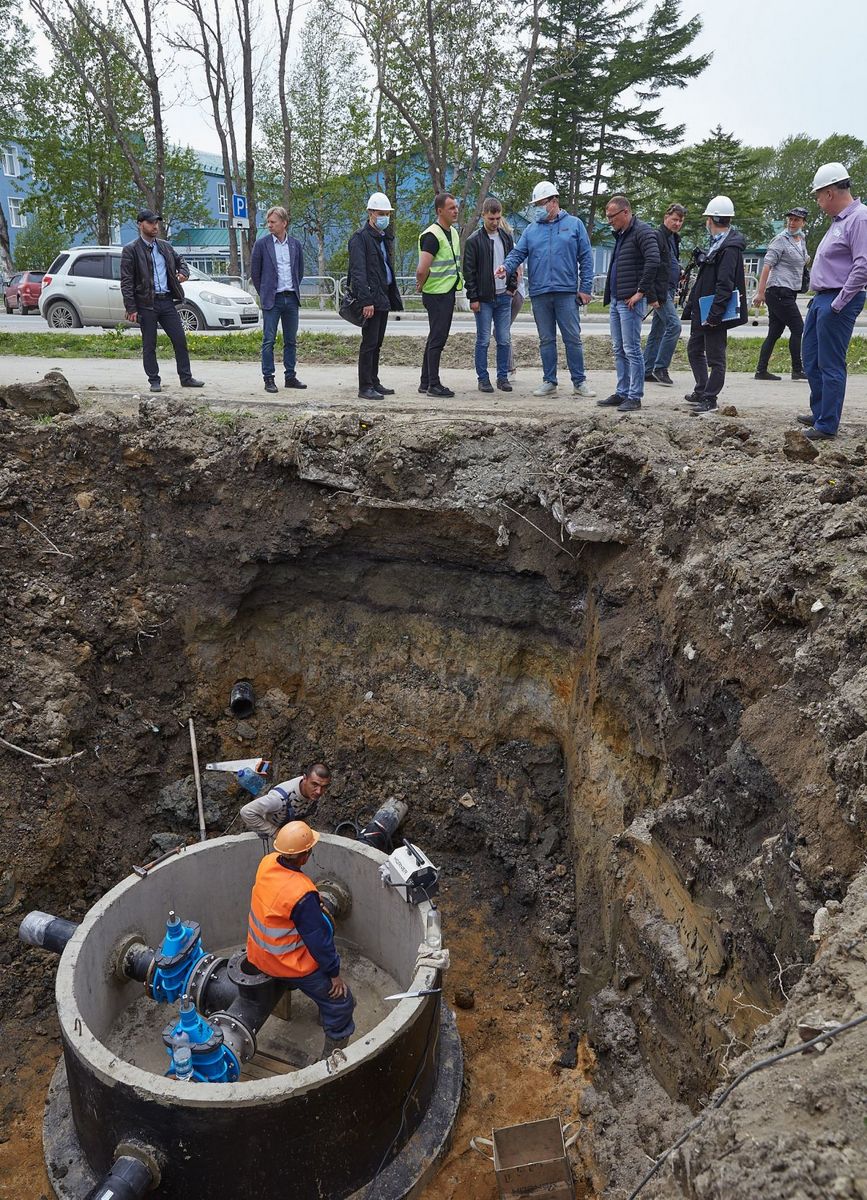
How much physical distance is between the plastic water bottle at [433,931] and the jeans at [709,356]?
5.27m

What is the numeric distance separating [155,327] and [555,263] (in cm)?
410

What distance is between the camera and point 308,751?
7473 mm

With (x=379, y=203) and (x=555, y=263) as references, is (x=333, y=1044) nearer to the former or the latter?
(x=555, y=263)

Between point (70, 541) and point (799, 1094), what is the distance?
21.7 ft

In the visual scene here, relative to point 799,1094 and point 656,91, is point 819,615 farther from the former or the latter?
point 656,91

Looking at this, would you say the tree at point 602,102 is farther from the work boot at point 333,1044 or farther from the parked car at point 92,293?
the work boot at point 333,1044

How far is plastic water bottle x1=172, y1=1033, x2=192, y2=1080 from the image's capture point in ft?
15.1

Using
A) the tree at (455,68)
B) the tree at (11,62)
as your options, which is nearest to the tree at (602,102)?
the tree at (455,68)

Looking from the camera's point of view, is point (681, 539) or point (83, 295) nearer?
point (681, 539)

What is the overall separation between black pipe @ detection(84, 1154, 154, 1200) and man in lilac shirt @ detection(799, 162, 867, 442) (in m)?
6.51

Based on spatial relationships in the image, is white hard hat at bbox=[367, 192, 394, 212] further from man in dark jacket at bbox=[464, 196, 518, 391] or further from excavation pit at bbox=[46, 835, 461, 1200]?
excavation pit at bbox=[46, 835, 461, 1200]

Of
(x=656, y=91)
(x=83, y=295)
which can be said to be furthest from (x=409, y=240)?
(x=83, y=295)

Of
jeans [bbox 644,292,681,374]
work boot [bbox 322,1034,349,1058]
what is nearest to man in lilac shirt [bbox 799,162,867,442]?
jeans [bbox 644,292,681,374]

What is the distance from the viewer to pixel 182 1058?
15.1 feet
